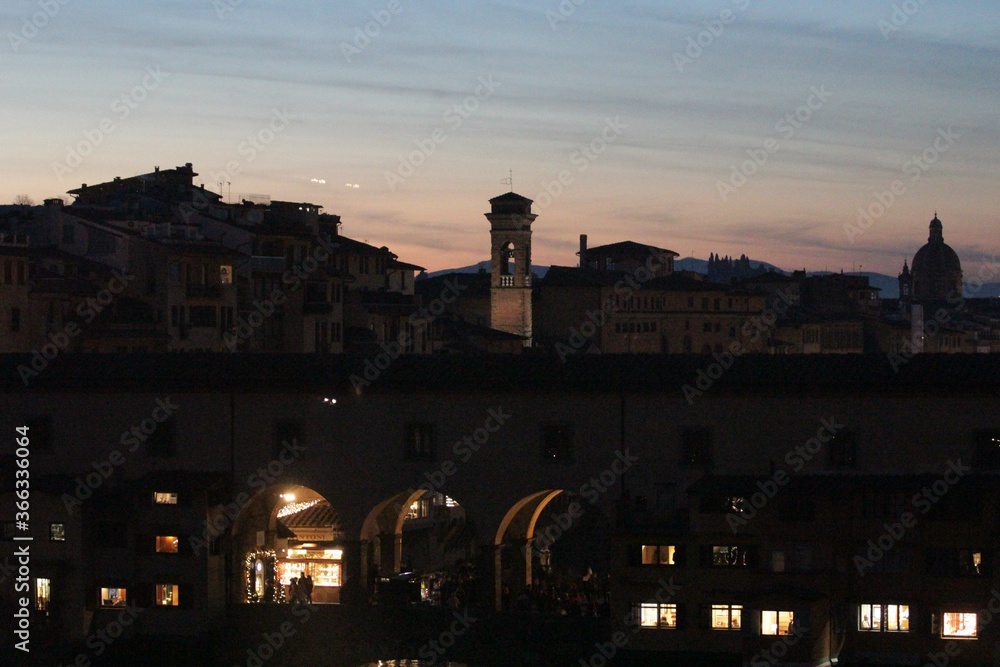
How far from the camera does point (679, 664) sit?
4138 centimetres

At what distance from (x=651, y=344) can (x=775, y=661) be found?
7691 cm

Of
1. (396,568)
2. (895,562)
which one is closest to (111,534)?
(396,568)

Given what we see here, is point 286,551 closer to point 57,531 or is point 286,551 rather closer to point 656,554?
point 57,531

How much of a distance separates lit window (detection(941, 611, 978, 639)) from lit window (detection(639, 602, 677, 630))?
6.15m

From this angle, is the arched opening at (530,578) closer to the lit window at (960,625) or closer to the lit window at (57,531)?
the lit window at (960,625)

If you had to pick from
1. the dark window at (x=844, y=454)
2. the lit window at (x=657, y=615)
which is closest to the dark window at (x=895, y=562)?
the dark window at (x=844, y=454)

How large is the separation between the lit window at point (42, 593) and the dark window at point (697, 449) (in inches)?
642

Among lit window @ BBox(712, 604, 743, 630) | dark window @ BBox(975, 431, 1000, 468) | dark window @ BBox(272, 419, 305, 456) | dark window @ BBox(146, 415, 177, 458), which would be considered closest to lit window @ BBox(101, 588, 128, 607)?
dark window @ BBox(146, 415, 177, 458)

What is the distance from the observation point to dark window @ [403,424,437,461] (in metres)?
45.8

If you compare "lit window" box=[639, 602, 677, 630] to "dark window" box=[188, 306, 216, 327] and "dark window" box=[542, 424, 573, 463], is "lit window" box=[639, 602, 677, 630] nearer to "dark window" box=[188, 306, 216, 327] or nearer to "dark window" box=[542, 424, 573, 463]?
"dark window" box=[542, 424, 573, 463]

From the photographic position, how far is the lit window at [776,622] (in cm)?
4075

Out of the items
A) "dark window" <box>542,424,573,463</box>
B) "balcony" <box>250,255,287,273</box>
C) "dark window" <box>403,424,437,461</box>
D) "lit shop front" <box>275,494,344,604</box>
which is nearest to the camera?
"dark window" <box>542,424,573,463</box>

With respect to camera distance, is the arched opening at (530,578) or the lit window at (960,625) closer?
the lit window at (960,625)

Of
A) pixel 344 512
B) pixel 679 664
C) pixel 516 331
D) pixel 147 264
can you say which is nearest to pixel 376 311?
pixel 147 264
